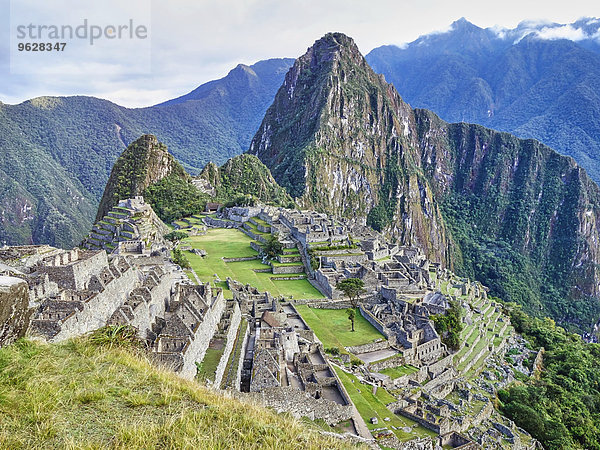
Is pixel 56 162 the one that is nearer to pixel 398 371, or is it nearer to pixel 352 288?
pixel 352 288

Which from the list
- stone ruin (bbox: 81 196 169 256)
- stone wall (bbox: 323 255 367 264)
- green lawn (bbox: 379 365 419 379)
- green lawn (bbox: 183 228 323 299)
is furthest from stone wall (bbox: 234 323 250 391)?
stone wall (bbox: 323 255 367 264)

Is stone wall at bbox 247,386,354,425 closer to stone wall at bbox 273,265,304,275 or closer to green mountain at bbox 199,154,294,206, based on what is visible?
stone wall at bbox 273,265,304,275

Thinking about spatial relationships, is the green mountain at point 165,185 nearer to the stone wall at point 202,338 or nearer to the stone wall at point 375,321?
the stone wall at point 375,321

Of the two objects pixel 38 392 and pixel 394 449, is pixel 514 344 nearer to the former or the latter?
pixel 394 449

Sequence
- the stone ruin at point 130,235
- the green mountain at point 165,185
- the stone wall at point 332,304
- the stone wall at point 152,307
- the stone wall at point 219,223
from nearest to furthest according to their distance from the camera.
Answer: the stone wall at point 152,307 < the stone wall at point 332,304 < the stone ruin at point 130,235 < the stone wall at point 219,223 < the green mountain at point 165,185

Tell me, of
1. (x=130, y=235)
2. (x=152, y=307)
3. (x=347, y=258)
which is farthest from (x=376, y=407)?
(x=130, y=235)

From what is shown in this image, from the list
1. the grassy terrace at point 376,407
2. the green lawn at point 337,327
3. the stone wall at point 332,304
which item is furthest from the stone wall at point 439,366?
the stone wall at point 332,304

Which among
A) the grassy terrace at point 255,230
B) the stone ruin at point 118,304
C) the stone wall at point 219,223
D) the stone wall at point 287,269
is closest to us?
the stone ruin at point 118,304
